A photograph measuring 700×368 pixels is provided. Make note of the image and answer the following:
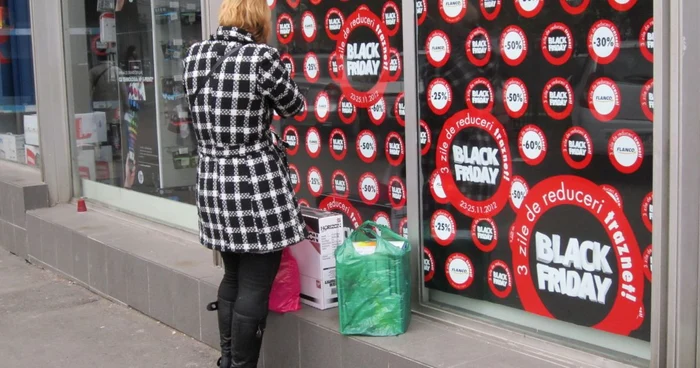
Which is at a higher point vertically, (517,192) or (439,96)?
(439,96)

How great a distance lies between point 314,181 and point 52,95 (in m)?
3.53

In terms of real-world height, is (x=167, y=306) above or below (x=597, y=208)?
below

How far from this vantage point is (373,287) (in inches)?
163

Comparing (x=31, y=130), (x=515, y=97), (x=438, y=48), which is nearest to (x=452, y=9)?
(x=438, y=48)

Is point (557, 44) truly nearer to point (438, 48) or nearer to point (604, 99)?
point (604, 99)

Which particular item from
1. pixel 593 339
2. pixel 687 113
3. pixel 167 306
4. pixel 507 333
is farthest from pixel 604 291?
pixel 167 306

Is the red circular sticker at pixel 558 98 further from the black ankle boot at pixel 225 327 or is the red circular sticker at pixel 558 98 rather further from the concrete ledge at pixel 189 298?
the black ankle boot at pixel 225 327

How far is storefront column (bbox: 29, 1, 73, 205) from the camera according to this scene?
25.5 ft

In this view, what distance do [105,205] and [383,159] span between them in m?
3.52

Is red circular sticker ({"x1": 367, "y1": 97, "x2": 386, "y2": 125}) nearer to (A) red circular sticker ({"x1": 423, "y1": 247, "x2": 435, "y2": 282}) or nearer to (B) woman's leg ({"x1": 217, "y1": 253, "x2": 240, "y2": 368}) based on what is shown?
(A) red circular sticker ({"x1": 423, "y1": 247, "x2": 435, "y2": 282})

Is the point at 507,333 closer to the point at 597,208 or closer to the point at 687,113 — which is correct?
the point at 597,208

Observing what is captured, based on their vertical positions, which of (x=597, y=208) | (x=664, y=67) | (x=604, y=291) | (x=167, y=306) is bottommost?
(x=167, y=306)

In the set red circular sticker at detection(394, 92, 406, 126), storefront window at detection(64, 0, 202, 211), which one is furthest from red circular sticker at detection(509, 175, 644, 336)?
storefront window at detection(64, 0, 202, 211)

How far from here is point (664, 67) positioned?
3232 mm
